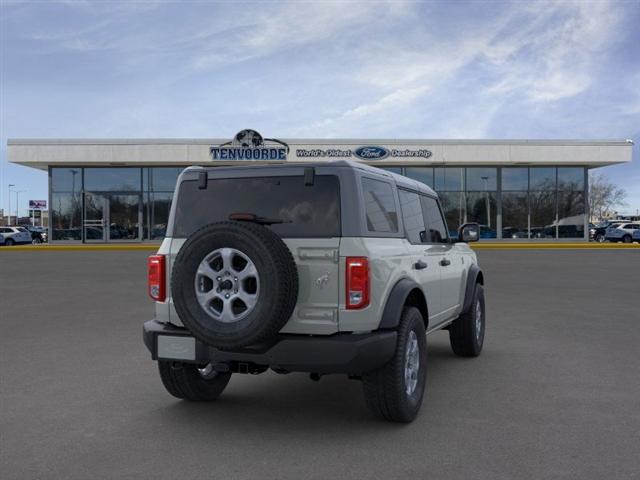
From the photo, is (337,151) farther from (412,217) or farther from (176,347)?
(176,347)

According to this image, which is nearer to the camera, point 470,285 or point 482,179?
point 470,285

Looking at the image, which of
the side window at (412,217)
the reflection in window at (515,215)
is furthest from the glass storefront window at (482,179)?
the side window at (412,217)

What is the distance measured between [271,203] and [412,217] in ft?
4.98

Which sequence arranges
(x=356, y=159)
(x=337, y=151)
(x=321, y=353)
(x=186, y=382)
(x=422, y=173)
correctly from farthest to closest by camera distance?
(x=422, y=173) → (x=337, y=151) → (x=356, y=159) → (x=186, y=382) → (x=321, y=353)

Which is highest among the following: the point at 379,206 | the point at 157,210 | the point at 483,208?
the point at 483,208

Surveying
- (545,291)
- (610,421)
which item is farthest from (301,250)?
(545,291)

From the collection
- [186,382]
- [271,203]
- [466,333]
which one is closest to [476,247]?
[466,333]

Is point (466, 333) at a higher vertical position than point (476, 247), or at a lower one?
lower

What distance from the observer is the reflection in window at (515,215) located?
1535 inches

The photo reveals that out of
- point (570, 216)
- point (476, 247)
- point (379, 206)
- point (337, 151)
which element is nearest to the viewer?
point (379, 206)

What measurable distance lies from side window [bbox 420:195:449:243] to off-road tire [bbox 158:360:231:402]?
2385 millimetres

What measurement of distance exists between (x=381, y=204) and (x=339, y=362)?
4.53 ft

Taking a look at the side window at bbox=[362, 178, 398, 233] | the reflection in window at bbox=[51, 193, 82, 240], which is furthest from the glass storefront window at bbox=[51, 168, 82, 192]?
the side window at bbox=[362, 178, 398, 233]

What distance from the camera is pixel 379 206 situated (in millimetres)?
4969
